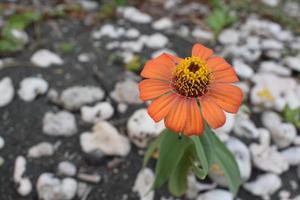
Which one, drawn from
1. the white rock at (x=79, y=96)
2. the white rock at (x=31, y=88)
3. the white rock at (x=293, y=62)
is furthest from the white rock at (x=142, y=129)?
the white rock at (x=293, y=62)

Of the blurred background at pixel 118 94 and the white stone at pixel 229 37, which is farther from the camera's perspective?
the white stone at pixel 229 37

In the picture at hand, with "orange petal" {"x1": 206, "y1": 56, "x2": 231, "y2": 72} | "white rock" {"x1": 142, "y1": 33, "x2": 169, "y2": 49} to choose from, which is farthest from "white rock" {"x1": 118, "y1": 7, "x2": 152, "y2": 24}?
"orange petal" {"x1": 206, "y1": 56, "x2": 231, "y2": 72}

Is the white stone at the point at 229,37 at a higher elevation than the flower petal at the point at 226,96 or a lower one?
lower

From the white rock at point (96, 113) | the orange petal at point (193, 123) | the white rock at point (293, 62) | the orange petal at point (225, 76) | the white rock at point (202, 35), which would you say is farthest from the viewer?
the white rock at point (202, 35)

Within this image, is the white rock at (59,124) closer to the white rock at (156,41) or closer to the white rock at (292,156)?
the white rock at (156,41)

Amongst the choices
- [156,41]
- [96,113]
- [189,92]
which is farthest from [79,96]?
[189,92]

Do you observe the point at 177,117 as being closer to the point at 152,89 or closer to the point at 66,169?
the point at 152,89

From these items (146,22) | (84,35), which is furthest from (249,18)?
(84,35)

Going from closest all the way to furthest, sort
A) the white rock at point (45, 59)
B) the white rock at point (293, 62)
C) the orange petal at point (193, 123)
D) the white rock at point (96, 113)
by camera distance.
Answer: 1. the orange petal at point (193, 123)
2. the white rock at point (96, 113)
3. the white rock at point (45, 59)
4. the white rock at point (293, 62)
